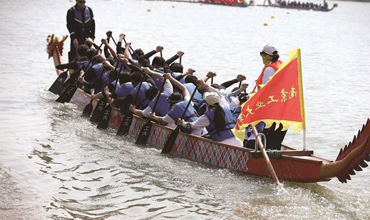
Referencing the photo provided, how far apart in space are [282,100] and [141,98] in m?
3.68

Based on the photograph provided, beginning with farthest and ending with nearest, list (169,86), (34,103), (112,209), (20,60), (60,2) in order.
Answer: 1. (60,2)
2. (20,60)
3. (34,103)
4. (169,86)
5. (112,209)

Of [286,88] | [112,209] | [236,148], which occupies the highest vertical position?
[286,88]

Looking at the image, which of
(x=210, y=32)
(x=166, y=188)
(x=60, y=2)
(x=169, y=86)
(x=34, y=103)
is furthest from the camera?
(x=60, y=2)

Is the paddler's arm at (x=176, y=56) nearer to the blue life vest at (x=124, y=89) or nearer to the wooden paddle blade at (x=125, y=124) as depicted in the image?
the blue life vest at (x=124, y=89)

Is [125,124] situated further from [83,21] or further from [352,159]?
[352,159]

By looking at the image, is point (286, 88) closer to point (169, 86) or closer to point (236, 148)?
point (236, 148)

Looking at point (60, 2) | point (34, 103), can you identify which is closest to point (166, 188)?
point (34, 103)

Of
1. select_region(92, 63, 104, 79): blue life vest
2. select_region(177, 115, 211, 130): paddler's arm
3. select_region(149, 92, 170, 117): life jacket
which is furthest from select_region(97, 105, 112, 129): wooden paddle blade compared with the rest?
select_region(177, 115, 211, 130): paddler's arm

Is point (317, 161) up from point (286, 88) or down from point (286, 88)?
down

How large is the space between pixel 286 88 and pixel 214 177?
74.4 inches

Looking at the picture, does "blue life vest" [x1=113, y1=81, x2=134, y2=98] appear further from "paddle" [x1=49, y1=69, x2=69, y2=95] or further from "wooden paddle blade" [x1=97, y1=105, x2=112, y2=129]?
"paddle" [x1=49, y1=69, x2=69, y2=95]

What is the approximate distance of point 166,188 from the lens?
424 inches

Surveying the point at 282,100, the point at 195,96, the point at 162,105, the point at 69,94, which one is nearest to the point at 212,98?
the point at 282,100

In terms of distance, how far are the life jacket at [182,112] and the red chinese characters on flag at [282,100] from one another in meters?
1.77
